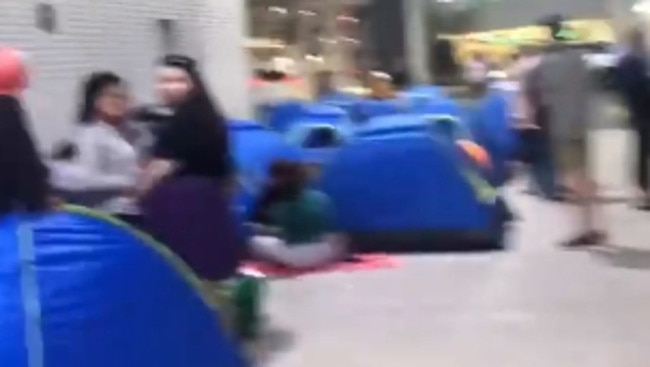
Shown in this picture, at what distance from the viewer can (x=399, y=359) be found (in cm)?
609

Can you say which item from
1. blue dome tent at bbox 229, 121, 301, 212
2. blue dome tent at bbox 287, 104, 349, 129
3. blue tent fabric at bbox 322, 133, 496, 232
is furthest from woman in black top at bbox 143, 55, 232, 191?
blue dome tent at bbox 287, 104, 349, 129

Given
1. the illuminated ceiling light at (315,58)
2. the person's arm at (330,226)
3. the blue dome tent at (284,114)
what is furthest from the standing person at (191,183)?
the illuminated ceiling light at (315,58)

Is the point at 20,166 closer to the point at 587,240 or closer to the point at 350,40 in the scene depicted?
the point at 587,240

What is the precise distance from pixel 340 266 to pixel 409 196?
713 mm

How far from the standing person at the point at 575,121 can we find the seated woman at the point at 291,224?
165cm

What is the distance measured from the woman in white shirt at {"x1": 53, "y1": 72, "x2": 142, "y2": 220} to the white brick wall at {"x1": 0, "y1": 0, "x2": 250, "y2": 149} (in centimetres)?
93

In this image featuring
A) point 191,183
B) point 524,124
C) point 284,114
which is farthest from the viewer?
point 284,114

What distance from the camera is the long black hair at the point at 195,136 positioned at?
20.1ft

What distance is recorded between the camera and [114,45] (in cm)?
915

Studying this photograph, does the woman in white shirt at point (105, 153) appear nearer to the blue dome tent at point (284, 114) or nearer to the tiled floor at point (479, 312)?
the tiled floor at point (479, 312)

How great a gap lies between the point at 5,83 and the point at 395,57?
1573 centimetres

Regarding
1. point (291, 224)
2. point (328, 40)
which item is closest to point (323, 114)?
point (291, 224)

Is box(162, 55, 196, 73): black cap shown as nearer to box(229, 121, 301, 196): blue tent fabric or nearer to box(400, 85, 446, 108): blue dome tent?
box(229, 121, 301, 196): blue tent fabric

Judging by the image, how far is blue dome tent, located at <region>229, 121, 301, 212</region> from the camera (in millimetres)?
8789
